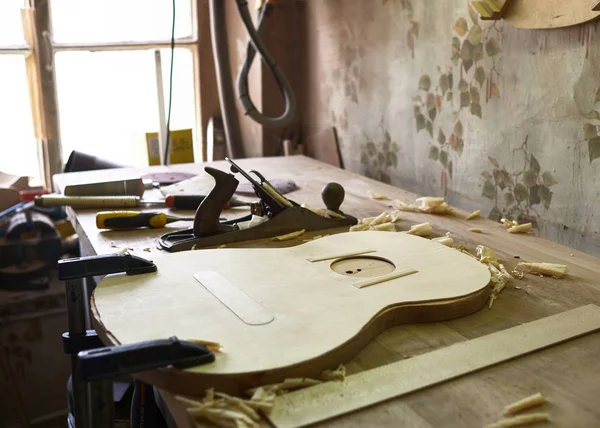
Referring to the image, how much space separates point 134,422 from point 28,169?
1663 mm

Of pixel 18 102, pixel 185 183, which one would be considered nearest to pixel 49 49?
pixel 18 102

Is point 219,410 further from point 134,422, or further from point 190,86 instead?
point 190,86

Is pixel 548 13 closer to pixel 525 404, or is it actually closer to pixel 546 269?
pixel 546 269

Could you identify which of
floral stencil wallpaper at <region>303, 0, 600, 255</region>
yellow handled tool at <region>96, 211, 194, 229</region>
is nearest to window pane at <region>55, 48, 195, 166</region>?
floral stencil wallpaper at <region>303, 0, 600, 255</region>

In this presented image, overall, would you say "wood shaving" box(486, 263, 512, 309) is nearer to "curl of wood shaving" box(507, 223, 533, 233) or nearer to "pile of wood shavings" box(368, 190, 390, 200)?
"curl of wood shaving" box(507, 223, 533, 233)

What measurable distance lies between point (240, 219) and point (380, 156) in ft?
3.17

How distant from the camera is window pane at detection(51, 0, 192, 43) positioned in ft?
8.60

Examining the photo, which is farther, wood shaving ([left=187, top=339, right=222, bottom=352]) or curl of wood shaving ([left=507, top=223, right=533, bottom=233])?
curl of wood shaving ([left=507, top=223, right=533, bottom=233])

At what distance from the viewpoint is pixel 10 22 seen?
2.51 meters

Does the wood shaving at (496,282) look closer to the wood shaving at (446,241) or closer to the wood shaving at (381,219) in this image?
the wood shaving at (446,241)

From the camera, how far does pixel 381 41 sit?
2.22m

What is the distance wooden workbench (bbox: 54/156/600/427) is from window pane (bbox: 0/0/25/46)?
1283 millimetres

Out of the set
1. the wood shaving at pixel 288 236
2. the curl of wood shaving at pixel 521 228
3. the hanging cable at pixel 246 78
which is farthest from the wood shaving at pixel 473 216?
the hanging cable at pixel 246 78

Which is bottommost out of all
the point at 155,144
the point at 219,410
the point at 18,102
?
the point at 219,410
